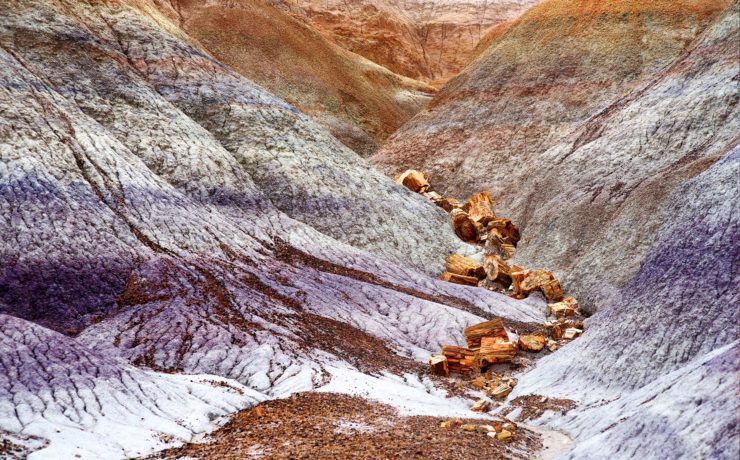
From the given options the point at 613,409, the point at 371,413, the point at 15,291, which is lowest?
the point at 15,291

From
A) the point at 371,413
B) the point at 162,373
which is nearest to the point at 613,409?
the point at 371,413

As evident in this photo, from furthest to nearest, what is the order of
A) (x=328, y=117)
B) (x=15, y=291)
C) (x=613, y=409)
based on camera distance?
(x=328, y=117) → (x=15, y=291) → (x=613, y=409)

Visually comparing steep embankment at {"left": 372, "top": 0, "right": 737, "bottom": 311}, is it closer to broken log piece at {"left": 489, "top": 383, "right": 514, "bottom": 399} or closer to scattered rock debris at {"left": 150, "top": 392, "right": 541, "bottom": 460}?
broken log piece at {"left": 489, "top": 383, "right": 514, "bottom": 399}

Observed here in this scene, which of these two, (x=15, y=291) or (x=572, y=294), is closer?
(x=15, y=291)

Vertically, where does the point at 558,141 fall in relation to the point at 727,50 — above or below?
below

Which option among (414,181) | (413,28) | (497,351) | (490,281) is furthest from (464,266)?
(413,28)

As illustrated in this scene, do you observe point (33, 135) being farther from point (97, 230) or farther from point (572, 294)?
point (572, 294)
